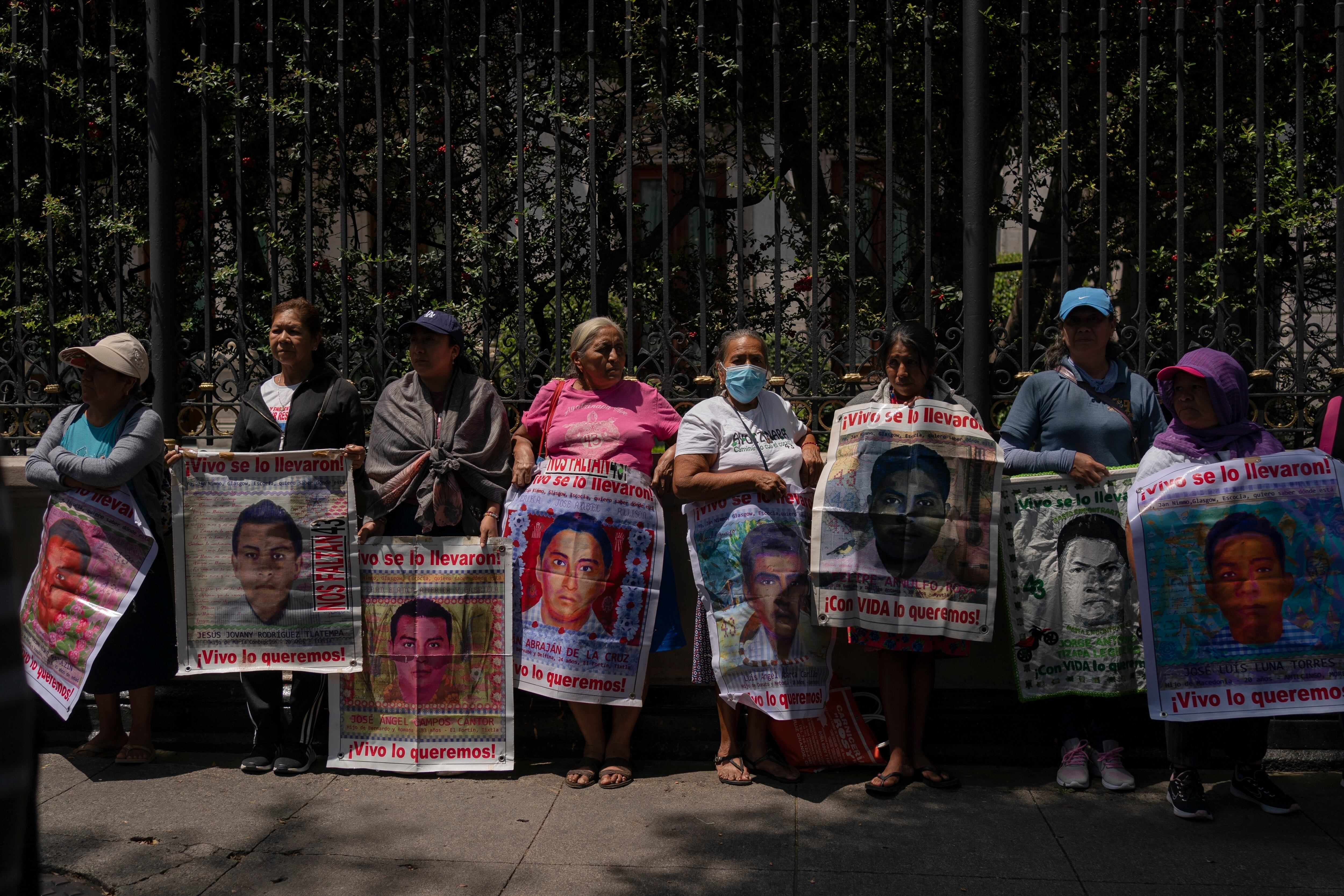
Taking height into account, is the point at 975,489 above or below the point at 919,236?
below

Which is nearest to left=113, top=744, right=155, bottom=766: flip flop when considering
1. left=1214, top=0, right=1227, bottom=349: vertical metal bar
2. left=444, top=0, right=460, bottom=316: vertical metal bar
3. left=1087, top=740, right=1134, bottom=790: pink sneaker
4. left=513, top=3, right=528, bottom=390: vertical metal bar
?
left=513, top=3, right=528, bottom=390: vertical metal bar

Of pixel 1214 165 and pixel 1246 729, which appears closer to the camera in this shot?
pixel 1246 729

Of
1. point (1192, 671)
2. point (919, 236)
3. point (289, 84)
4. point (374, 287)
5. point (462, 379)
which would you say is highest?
point (289, 84)

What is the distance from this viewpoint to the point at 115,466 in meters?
4.79

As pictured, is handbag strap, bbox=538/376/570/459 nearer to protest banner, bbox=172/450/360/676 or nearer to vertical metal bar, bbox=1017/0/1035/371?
protest banner, bbox=172/450/360/676

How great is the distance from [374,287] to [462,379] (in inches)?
41.8

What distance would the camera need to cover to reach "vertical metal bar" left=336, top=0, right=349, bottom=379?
5277mm

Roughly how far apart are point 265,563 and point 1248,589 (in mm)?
4159

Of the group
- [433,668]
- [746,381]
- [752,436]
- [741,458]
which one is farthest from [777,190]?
[433,668]

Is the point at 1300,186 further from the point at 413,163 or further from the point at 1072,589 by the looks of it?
the point at 413,163

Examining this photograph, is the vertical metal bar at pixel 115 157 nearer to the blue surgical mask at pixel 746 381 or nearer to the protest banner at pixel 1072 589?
the blue surgical mask at pixel 746 381

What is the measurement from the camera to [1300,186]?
4930 millimetres

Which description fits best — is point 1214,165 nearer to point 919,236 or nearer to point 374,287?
point 919,236

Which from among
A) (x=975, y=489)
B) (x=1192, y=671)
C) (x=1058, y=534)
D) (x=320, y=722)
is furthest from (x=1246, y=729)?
(x=320, y=722)
